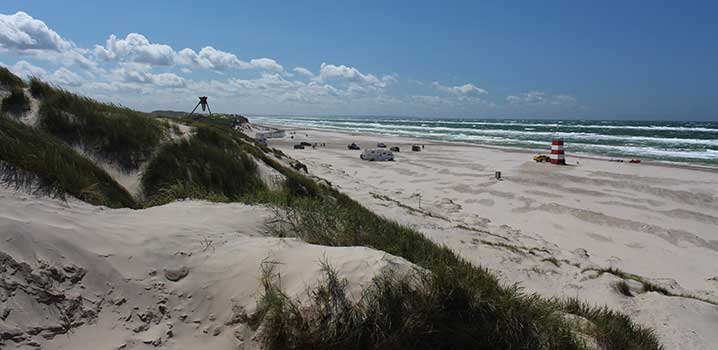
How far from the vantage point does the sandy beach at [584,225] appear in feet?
23.3

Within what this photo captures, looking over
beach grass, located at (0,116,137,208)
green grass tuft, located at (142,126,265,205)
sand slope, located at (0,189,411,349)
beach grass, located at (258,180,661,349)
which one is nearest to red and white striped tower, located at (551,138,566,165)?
green grass tuft, located at (142,126,265,205)

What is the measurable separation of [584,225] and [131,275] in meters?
15.2

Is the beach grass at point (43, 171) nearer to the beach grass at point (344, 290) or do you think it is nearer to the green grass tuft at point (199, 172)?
the beach grass at point (344, 290)

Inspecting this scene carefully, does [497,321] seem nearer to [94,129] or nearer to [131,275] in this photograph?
[131,275]

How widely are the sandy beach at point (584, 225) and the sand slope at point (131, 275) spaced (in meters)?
3.28

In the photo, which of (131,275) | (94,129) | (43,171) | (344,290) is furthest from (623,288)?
(94,129)

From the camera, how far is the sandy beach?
709 cm

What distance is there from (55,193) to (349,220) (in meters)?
3.76

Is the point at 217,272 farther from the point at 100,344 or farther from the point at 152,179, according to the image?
the point at 152,179

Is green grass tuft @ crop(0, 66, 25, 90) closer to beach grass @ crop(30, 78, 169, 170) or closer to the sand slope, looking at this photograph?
→ beach grass @ crop(30, 78, 169, 170)

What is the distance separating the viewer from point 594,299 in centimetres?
694

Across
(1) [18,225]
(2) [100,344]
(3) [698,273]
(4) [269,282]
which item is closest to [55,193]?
(1) [18,225]

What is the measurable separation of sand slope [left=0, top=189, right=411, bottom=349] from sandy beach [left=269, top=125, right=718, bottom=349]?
129 inches

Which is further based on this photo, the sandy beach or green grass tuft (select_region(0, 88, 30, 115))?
green grass tuft (select_region(0, 88, 30, 115))
